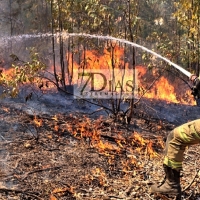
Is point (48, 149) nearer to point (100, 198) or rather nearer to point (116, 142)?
point (116, 142)

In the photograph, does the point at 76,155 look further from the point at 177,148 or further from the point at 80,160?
the point at 177,148

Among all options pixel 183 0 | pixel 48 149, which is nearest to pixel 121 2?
pixel 183 0

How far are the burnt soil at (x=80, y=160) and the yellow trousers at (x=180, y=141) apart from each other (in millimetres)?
497

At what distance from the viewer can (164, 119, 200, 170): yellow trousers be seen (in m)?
3.51

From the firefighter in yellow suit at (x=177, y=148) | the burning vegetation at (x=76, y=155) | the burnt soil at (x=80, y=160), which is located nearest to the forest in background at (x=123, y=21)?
the burning vegetation at (x=76, y=155)

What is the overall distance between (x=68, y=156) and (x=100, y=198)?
4.58 feet

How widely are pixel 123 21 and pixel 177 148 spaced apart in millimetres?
4937

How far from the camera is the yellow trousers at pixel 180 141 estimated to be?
351 cm

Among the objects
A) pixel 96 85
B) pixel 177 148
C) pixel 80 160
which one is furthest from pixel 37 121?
pixel 96 85

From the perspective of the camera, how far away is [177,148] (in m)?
3.71

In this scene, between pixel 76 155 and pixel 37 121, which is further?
pixel 37 121

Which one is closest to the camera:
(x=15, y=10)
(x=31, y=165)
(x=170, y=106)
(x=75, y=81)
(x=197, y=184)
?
(x=197, y=184)

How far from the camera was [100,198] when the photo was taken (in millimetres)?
3910

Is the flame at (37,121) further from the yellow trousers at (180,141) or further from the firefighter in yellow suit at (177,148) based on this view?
the yellow trousers at (180,141)
